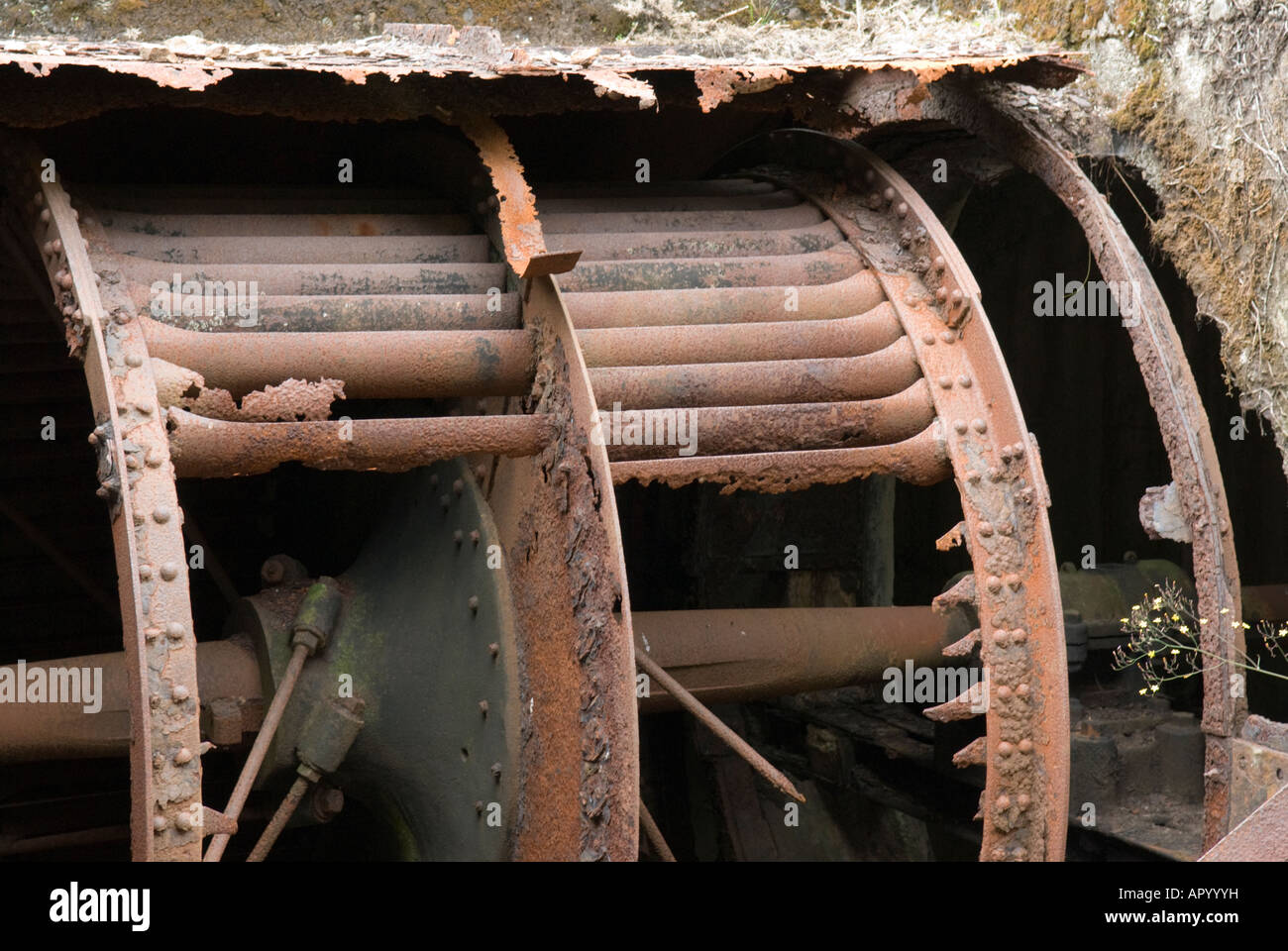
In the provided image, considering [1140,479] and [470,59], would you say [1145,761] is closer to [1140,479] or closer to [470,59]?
[1140,479]

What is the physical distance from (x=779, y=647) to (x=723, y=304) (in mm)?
1191

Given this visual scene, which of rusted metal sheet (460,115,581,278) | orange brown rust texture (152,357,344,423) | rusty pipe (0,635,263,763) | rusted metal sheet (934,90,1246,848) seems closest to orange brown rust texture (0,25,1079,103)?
rusted metal sheet (460,115,581,278)

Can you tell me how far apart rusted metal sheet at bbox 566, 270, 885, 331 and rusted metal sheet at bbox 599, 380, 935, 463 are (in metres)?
0.34

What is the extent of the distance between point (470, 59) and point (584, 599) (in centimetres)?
154

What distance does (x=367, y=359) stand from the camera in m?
3.78

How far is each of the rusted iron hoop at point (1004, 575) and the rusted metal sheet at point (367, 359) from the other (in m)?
1.24

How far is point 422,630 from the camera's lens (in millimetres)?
4379

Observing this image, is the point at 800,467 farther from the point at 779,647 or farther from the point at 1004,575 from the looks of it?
the point at 779,647

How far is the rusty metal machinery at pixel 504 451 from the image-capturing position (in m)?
3.52

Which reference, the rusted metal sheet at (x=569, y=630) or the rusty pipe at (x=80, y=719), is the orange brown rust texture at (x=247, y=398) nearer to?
the rusted metal sheet at (x=569, y=630)

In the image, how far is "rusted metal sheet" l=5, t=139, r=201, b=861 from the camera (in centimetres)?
316

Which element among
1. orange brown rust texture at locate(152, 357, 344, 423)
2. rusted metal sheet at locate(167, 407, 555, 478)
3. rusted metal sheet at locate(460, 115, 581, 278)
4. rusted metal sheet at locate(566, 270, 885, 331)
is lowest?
rusted metal sheet at locate(167, 407, 555, 478)

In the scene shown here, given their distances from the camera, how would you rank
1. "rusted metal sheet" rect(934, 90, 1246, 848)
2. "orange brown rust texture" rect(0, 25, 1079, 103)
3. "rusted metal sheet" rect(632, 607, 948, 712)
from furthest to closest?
"rusted metal sheet" rect(632, 607, 948, 712), "rusted metal sheet" rect(934, 90, 1246, 848), "orange brown rust texture" rect(0, 25, 1079, 103)

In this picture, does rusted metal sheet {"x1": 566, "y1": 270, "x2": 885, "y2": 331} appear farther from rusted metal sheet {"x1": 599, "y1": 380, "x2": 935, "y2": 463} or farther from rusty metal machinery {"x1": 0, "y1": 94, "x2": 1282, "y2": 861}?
rusted metal sheet {"x1": 599, "y1": 380, "x2": 935, "y2": 463}
